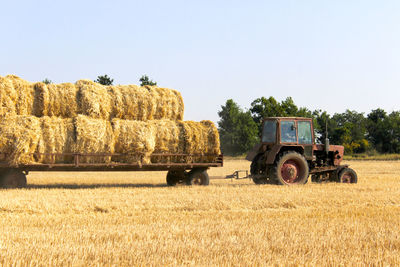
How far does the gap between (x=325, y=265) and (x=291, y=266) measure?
1.18ft

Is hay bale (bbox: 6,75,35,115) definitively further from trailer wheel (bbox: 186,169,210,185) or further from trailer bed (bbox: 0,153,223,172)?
trailer wheel (bbox: 186,169,210,185)

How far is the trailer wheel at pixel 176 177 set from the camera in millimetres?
14672

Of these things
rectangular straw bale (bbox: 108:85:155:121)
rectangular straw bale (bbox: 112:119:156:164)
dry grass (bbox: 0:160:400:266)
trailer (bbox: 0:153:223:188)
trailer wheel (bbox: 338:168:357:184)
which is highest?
rectangular straw bale (bbox: 108:85:155:121)

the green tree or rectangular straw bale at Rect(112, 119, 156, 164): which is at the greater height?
the green tree

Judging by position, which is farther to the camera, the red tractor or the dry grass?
the red tractor

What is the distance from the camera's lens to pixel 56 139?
1235 cm

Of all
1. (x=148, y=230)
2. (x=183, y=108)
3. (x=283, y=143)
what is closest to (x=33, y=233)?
(x=148, y=230)

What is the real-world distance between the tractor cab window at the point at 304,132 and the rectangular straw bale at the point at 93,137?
18.4ft

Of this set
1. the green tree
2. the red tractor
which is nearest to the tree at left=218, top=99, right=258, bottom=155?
the green tree

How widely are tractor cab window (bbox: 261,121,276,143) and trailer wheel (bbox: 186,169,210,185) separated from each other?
7.17ft

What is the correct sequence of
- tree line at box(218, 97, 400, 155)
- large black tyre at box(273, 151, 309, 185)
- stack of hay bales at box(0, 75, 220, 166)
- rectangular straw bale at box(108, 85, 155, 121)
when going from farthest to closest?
tree line at box(218, 97, 400, 155)
large black tyre at box(273, 151, 309, 185)
rectangular straw bale at box(108, 85, 155, 121)
stack of hay bales at box(0, 75, 220, 166)

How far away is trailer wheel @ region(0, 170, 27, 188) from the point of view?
12742mm

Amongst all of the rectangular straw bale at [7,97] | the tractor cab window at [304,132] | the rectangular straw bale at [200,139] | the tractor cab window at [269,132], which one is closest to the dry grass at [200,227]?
the rectangular straw bale at [200,139]

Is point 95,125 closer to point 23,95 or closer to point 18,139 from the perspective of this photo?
point 18,139
